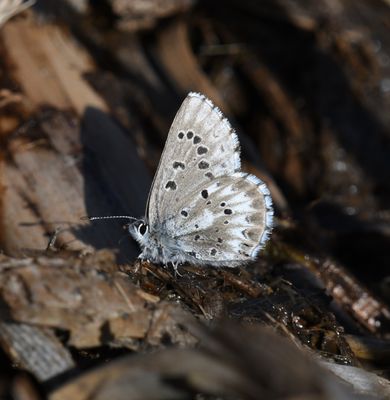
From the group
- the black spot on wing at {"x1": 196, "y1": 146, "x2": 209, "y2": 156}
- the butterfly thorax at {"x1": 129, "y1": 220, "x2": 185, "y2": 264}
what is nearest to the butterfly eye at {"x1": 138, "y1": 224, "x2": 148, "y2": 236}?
the butterfly thorax at {"x1": 129, "y1": 220, "x2": 185, "y2": 264}

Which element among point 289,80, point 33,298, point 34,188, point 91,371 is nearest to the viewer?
point 91,371

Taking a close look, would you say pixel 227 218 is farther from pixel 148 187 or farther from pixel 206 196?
pixel 148 187

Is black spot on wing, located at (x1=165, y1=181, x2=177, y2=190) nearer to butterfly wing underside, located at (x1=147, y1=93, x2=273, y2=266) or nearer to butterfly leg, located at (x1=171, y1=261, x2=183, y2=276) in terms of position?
butterfly wing underside, located at (x1=147, y1=93, x2=273, y2=266)

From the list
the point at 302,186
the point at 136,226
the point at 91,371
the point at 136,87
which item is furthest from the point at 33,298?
the point at 302,186

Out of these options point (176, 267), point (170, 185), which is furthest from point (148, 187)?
point (176, 267)

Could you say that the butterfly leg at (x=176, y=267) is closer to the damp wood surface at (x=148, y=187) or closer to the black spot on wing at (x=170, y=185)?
the damp wood surface at (x=148, y=187)

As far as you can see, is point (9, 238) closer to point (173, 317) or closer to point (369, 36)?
point (173, 317)
